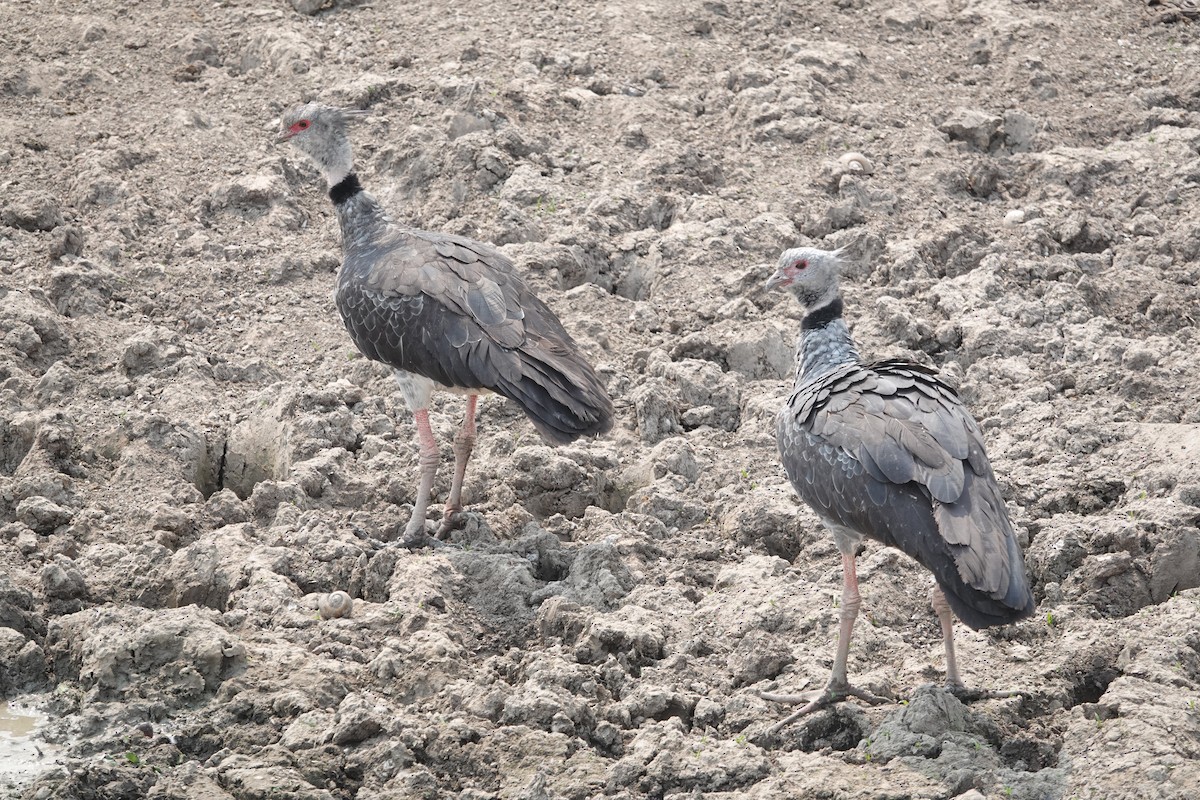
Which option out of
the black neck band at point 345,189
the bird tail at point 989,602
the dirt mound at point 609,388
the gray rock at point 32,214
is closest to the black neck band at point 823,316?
the dirt mound at point 609,388

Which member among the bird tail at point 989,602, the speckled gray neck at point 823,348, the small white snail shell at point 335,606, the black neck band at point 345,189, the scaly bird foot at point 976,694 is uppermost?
the black neck band at point 345,189

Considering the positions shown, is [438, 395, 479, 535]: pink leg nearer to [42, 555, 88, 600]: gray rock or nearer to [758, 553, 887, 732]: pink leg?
[42, 555, 88, 600]: gray rock

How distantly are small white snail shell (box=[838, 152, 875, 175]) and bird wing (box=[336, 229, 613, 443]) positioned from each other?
2736 mm

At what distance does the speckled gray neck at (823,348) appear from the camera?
668 centimetres

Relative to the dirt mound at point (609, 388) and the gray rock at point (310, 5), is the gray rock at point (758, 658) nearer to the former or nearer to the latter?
the dirt mound at point (609, 388)

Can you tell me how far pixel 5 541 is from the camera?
691cm

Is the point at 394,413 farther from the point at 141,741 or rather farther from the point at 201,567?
the point at 141,741

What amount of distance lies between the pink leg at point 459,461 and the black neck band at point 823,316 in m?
1.63

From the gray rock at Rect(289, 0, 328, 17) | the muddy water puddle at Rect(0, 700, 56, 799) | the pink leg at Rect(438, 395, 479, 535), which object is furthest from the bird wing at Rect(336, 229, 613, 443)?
the gray rock at Rect(289, 0, 328, 17)

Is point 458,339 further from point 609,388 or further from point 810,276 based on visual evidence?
point 810,276

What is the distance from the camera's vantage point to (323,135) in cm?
834

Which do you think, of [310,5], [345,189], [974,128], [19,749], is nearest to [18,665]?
[19,749]

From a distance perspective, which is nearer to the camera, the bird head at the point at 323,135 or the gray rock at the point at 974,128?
the bird head at the point at 323,135

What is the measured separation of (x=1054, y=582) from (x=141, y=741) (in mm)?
3676
